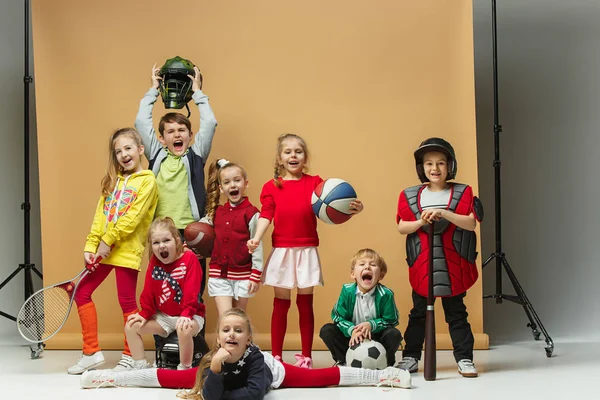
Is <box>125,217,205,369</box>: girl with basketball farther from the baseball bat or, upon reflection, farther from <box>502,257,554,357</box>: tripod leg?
<box>502,257,554,357</box>: tripod leg

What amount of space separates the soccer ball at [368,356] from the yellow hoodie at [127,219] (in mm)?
1439

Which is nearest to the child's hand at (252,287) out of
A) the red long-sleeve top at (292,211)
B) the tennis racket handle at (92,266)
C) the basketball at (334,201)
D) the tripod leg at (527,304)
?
the red long-sleeve top at (292,211)

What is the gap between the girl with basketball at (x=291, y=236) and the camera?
533 cm

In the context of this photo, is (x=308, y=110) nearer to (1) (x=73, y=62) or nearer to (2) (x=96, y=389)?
(1) (x=73, y=62)

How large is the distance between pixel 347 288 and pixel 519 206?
2.57m

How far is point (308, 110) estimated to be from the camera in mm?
6387

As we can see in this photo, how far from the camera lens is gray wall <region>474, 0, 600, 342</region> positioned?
7230 millimetres

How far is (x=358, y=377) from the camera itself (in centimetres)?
488

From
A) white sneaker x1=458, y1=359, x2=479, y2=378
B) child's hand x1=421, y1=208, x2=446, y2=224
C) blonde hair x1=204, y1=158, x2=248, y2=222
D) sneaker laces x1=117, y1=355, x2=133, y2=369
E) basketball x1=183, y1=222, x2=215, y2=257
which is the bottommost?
white sneaker x1=458, y1=359, x2=479, y2=378

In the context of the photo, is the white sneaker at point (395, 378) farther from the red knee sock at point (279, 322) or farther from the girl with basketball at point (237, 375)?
the red knee sock at point (279, 322)

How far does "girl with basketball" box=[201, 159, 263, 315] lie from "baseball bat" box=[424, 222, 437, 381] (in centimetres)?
101

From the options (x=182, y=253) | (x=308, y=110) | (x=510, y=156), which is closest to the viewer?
(x=182, y=253)

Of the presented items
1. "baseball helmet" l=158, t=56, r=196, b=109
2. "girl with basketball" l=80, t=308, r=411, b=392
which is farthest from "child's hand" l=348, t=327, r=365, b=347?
"baseball helmet" l=158, t=56, r=196, b=109

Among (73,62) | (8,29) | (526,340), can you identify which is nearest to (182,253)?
(73,62)
